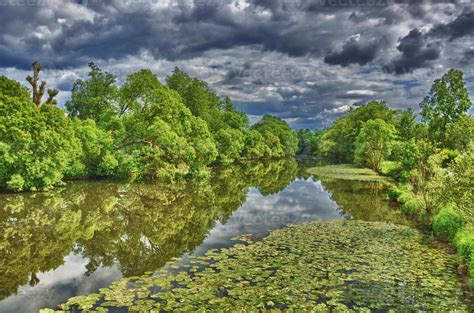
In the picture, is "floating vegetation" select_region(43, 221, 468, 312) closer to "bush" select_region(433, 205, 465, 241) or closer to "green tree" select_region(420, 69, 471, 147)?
"bush" select_region(433, 205, 465, 241)

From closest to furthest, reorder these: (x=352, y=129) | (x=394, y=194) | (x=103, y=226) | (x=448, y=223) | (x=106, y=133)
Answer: (x=448, y=223) < (x=103, y=226) < (x=394, y=194) < (x=106, y=133) < (x=352, y=129)

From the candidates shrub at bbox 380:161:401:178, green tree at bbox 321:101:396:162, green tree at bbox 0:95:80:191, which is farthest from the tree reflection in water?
green tree at bbox 321:101:396:162

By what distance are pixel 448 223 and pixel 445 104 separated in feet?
→ 90.5

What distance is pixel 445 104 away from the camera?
138 feet

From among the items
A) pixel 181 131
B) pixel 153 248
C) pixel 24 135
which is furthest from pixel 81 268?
pixel 181 131

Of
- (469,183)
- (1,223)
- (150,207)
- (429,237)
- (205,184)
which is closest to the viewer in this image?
(469,183)

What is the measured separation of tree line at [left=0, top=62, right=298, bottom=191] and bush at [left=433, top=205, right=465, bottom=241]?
93.0 ft

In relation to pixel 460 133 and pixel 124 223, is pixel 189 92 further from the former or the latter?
pixel 124 223

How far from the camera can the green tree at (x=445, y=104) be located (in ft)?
137

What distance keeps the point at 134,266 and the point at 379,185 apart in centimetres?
3538

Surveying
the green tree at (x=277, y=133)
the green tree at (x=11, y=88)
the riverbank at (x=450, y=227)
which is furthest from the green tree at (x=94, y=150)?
the green tree at (x=277, y=133)

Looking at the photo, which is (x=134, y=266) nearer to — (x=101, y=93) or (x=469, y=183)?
(x=469, y=183)

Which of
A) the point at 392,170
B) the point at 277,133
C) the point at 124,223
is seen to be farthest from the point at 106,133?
the point at 277,133

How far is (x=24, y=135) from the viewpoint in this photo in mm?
31078
